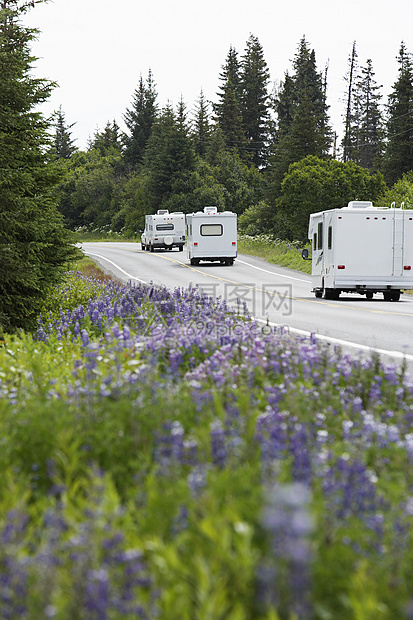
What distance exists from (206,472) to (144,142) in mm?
92032

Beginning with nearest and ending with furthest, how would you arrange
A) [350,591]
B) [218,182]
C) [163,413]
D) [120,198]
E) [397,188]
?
1. [350,591]
2. [163,413]
3. [397,188]
4. [218,182]
5. [120,198]

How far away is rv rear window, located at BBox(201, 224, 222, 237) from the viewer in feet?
119

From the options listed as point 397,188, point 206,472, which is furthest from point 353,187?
point 206,472

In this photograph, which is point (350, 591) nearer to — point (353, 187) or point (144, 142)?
point (353, 187)

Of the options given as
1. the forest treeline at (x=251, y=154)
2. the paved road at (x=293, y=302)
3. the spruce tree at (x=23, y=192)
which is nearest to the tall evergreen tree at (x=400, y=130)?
the forest treeline at (x=251, y=154)

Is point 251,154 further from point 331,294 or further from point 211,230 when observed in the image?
point 331,294

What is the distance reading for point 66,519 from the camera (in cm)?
298

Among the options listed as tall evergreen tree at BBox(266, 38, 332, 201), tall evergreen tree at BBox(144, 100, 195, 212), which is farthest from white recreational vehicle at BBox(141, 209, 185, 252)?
tall evergreen tree at BBox(144, 100, 195, 212)

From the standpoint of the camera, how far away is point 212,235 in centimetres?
3647

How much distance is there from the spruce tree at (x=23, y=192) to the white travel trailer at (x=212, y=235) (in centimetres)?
2336

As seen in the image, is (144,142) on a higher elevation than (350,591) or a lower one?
higher

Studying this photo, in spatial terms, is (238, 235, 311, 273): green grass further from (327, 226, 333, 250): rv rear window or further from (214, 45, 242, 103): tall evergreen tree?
(214, 45, 242, 103): tall evergreen tree

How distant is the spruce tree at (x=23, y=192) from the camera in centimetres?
1098

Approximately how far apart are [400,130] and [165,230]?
23921mm
